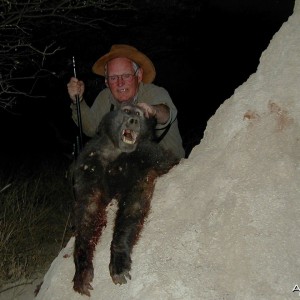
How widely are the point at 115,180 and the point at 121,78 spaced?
1.41m

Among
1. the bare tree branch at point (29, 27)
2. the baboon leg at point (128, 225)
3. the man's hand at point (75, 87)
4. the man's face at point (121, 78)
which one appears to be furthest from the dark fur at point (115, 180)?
the bare tree branch at point (29, 27)

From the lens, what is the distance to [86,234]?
3.19 m

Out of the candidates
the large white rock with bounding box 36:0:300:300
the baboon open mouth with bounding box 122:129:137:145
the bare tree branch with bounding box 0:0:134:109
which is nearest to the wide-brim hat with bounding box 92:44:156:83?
the bare tree branch with bounding box 0:0:134:109

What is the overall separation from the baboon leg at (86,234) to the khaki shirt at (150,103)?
112 cm

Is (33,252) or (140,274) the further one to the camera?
(33,252)

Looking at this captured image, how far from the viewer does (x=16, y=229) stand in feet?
19.7

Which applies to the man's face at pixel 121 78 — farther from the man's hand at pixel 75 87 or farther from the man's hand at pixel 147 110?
the man's hand at pixel 147 110

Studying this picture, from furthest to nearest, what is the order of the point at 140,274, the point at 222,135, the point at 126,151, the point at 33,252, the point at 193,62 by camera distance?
the point at 193,62, the point at 33,252, the point at 126,151, the point at 222,135, the point at 140,274

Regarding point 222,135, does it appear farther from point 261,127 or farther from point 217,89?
point 217,89

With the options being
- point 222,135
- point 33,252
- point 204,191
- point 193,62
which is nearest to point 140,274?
point 204,191

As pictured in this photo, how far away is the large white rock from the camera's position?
248 cm

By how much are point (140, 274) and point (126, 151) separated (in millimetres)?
967

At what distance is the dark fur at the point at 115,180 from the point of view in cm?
303

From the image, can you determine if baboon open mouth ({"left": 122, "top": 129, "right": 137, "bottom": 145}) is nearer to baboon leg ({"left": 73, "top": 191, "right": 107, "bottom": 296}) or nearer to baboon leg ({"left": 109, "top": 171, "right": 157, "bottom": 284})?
baboon leg ({"left": 109, "top": 171, "right": 157, "bottom": 284})
